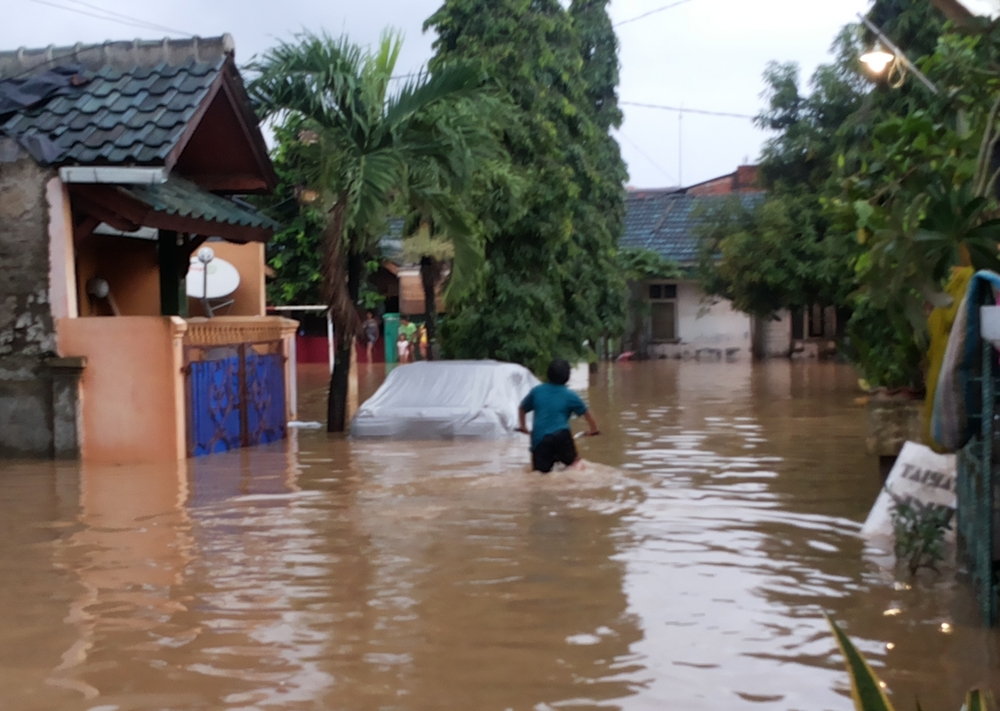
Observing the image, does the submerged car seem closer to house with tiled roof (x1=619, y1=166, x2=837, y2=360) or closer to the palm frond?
the palm frond

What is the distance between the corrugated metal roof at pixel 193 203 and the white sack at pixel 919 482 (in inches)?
334

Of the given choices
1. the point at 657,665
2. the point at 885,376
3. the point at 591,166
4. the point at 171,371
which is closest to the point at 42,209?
the point at 171,371

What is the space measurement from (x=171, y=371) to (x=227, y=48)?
4.29 meters

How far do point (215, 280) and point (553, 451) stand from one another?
30.0 ft

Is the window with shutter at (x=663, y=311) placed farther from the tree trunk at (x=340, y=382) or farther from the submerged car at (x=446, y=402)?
the submerged car at (x=446, y=402)

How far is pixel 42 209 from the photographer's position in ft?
44.0

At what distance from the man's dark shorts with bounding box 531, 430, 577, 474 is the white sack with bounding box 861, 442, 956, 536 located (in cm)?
333

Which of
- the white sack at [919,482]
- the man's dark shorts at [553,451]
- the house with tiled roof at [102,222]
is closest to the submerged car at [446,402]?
the house with tiled roof at [102,222]

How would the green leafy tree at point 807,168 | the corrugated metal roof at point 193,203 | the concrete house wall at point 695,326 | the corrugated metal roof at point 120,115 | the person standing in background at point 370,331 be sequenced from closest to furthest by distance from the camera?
the corrugated metal roof at point 120,115, the corrugated metal roof at point 193,203, the green leafy tree at point 807,168, the person standing in background at point 370,331, the concrete house wall at point 695,326

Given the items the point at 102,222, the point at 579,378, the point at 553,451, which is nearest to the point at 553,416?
the point at 553,451

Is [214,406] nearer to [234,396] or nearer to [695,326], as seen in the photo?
[234,396]

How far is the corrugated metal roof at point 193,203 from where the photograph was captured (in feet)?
44.4

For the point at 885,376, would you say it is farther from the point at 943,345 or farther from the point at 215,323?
the point at 215,323

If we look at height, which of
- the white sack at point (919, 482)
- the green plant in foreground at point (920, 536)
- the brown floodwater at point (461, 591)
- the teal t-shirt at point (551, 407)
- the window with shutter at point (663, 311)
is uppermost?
the window with shutter at point (663, 311)
